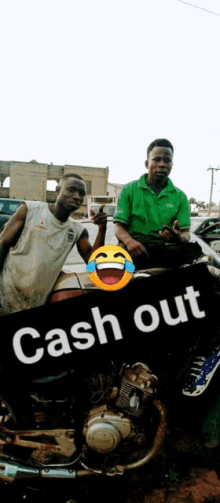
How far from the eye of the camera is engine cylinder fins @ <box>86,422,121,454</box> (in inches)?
67.6

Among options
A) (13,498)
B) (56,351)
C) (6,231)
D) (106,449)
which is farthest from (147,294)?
(13,498)

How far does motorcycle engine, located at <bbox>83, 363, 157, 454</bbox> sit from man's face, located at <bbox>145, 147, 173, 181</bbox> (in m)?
1.14

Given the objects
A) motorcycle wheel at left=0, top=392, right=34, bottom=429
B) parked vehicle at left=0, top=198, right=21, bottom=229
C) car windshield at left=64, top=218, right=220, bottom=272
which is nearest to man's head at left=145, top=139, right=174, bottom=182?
car windshield at left=64, top=218, right=220, bottom=272

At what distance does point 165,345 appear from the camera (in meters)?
1.64

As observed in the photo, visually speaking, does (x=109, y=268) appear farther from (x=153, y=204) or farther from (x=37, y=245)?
(x=153, y=204)

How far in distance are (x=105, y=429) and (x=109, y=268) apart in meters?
0.78

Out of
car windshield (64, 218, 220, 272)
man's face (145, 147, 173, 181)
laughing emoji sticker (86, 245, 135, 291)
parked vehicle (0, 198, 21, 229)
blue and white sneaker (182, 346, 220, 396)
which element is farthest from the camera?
parked vehicle (0, 198, 21, 229)

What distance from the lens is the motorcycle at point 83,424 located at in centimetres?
175

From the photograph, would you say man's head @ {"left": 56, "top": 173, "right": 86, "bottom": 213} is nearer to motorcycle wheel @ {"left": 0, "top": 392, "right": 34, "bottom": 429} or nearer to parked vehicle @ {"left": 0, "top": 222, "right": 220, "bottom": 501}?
parked vehicle @ {"left": 0, "top": 222, "right": 220, "bottom": 501}

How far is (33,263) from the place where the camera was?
76.5 inches

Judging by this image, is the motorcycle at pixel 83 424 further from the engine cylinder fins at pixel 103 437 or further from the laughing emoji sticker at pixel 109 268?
the laughing emoji sticker at pixel 109 268

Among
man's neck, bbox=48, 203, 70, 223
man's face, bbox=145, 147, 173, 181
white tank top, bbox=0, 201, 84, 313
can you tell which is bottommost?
white tank top, bbox=0, 201, 84, 313

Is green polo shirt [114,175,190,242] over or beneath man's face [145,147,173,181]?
beneath

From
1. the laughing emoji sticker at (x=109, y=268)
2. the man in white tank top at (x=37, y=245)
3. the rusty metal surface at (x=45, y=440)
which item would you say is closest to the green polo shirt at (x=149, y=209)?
the man in white tank top at (x=37, y=245)
